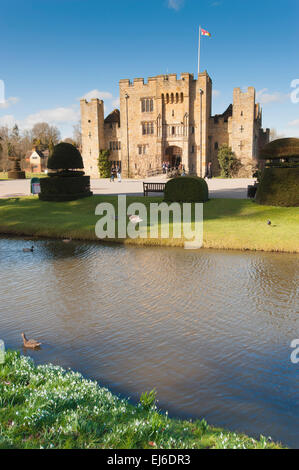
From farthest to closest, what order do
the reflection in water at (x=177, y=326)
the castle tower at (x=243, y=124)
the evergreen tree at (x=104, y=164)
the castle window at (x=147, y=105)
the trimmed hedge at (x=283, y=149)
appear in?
the evergreen tree at (x=104, y=164) → the castle window at (x=147, y=105) → the castle tower at (x=243, y=124) → the trimmed hedge at (x=283, y=149) → the reflection in water at (x=177, y=326)

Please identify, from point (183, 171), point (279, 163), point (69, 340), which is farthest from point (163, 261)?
point (183, 171)

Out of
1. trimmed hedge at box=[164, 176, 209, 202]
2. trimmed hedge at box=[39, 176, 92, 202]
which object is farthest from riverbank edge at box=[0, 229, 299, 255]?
Answer: trimmed hedge at box=[39, 176, 92, 202]

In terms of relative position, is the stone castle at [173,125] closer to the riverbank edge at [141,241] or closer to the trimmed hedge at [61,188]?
the trimmed hedge at [61,188]

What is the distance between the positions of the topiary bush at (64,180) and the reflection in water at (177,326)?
10651mm

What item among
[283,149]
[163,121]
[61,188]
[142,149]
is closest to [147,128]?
[163,121]

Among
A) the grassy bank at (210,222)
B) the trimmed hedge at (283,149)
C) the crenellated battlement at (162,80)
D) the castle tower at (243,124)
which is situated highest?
the crenellated battlement at (162,80)

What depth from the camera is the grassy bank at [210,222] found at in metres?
12.7

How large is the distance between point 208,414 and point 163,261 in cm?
690

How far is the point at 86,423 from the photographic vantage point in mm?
3568

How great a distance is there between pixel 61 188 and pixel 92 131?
97.5 ft

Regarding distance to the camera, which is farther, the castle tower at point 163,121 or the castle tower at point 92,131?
the castle tower at point 92,131


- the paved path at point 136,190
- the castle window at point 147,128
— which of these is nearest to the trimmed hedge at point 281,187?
the paved path at point 136,190

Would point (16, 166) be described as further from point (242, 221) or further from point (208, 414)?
point (208, 414)

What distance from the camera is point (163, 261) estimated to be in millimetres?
11062
